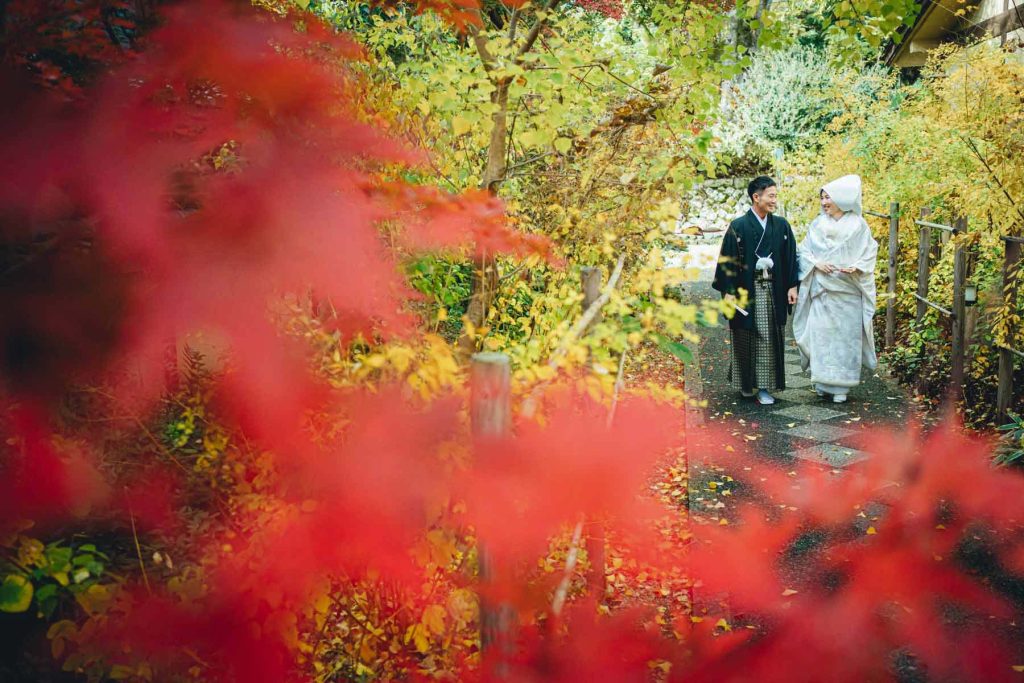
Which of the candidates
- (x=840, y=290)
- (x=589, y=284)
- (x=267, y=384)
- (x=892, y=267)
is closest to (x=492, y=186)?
(x=589, y=284)

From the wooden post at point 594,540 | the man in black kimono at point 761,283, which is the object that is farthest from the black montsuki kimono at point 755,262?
the wooden post at point 594,540

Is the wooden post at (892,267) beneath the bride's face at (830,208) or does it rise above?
beneath

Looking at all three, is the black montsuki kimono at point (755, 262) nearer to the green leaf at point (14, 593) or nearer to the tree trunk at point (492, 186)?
the tree trunk at point (492, 186)

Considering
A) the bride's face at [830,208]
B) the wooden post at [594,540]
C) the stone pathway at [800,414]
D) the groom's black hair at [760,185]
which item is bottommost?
the stone pathway at [800,414]

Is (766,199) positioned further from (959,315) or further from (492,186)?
(492,186)

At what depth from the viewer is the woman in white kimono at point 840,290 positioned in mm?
6078

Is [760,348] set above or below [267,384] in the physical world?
below

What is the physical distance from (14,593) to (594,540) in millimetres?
2081

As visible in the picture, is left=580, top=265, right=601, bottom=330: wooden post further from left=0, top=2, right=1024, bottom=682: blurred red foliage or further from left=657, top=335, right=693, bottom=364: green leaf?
left=0, top=2, right=1024, bottom=682: blurred red foliage

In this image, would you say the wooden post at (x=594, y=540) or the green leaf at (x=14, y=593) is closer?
the green leaf at (x=14, y=593)

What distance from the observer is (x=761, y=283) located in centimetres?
626

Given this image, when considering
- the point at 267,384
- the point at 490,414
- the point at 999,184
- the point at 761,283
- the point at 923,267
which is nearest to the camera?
the point at 490,414

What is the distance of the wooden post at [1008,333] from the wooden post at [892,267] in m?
2.36

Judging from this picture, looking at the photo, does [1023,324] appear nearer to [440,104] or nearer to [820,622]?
[820,622]
